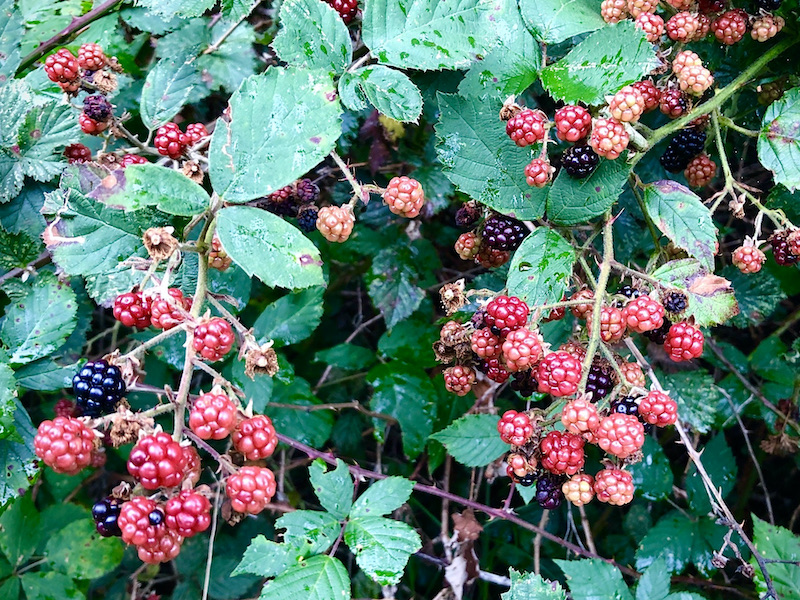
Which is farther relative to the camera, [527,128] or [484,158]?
[484,158]

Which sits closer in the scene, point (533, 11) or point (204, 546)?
point (533, 11)

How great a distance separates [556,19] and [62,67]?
1368 mm

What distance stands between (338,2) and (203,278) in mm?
953

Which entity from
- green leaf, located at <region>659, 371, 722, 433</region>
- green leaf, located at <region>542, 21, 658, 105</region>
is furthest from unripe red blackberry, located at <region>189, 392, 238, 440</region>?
green leaf, located at <region>659, 371, 722, 433</region>

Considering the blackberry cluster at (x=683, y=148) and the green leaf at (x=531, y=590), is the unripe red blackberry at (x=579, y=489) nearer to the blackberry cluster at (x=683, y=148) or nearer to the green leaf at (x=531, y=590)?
the green leaf at (x=531, y=590)

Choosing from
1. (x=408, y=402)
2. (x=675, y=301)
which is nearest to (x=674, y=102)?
(x=675, y=301)

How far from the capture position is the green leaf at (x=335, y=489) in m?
1.78

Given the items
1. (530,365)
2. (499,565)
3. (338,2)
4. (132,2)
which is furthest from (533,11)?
(499,565)

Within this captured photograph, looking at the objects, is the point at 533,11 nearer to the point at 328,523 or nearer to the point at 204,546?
the point at 328,523

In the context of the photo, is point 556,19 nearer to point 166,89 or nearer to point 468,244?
point 468,244

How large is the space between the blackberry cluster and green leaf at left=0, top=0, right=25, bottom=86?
213 centimetres

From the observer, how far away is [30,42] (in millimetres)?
2234

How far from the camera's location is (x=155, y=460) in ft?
3.56

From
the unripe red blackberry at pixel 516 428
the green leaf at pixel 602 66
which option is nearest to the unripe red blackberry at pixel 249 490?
the unripe red blackberry at pixel 516 428
